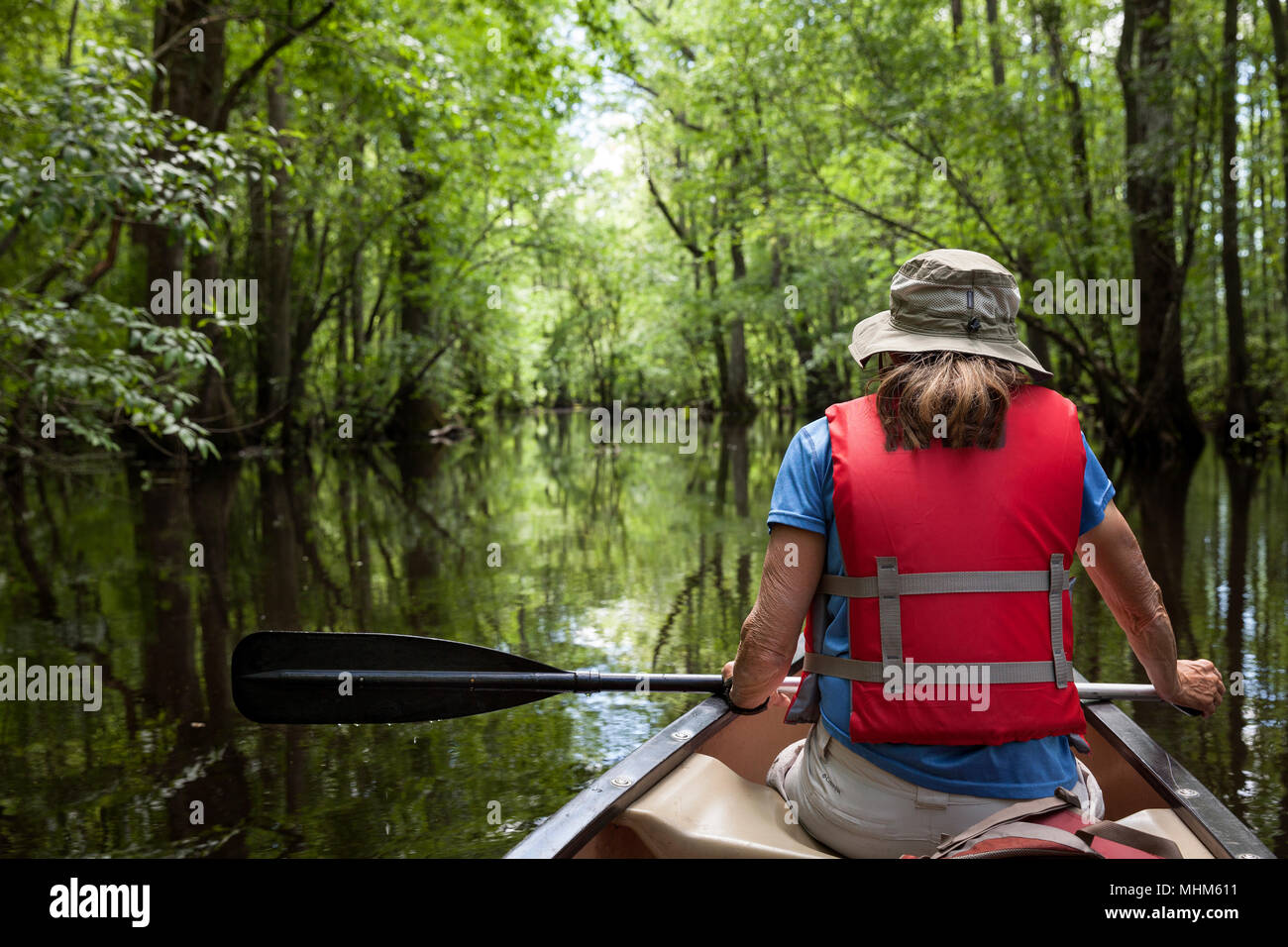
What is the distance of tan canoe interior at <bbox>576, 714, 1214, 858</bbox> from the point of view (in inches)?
92.2

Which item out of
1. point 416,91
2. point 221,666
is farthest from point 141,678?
point 416,91

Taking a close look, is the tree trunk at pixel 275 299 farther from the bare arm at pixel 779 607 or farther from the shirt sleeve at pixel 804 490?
the shirt sleeve at pixel 804 490

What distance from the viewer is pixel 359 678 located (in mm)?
3354

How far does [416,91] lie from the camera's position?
38.1 ft

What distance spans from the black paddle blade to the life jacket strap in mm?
1501

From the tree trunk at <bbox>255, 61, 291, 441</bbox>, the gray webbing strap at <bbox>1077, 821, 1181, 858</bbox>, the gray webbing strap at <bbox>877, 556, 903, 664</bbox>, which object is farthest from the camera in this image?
the tree trunk at <bbox>255, 61, 291, 441</bbox>

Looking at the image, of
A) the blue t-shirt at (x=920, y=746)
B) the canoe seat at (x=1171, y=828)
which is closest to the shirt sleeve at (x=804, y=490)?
the blue t-shirt at (x=920, y=746)

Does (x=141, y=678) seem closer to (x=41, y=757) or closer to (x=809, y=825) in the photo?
(x=41, y=757)

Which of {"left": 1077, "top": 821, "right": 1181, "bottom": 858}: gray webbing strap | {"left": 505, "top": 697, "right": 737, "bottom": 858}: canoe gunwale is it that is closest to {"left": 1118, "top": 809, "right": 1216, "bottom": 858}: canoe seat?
{"left": 1077, "top": 821, "right": 1181, "bottom": 858}: gray webbing strap

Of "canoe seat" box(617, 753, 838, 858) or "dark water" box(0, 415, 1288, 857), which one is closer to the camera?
"canoe seat" box(617, 753, 838, 858)

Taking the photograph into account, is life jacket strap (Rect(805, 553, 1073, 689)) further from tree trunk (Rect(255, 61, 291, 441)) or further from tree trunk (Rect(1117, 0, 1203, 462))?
tree trunk (Rect(255, 61, 291, 441))

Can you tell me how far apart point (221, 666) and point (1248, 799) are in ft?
16.1

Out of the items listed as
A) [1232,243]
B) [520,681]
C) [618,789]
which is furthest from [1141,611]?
[1232,243]

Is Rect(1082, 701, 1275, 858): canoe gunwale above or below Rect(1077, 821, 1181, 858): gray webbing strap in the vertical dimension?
below
